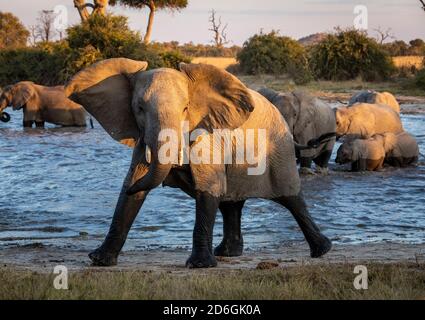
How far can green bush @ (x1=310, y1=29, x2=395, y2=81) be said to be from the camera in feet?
119

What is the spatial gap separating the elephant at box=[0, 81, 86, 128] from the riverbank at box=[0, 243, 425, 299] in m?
16.2

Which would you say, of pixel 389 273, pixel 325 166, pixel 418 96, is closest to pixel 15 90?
pixel 325 166

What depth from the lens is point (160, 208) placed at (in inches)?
468

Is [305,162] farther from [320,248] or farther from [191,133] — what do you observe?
[191,133]

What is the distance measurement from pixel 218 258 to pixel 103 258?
115cm

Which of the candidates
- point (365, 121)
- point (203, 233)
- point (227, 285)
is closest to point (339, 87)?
point (365, 121)

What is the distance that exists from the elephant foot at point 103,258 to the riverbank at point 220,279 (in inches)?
4.0

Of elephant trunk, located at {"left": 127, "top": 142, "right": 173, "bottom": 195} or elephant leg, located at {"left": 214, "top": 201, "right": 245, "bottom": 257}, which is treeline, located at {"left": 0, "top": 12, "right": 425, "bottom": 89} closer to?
elephant leg, located at {"left": 214, "top": 201, "right": 245, "bottom": 257}

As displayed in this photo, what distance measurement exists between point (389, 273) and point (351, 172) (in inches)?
374

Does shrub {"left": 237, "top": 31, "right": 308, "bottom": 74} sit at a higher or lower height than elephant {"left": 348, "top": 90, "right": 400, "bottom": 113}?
higher

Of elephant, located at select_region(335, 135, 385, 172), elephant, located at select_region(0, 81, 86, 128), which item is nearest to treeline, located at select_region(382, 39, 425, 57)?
elephant, located at select_region(0, 81, 86, 128)

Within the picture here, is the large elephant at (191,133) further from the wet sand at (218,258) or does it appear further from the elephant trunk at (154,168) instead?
the wet sand at (218,258)

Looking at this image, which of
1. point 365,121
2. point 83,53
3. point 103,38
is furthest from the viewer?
point 103,38
